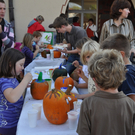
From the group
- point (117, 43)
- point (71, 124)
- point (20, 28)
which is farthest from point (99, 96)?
point (20, 28)

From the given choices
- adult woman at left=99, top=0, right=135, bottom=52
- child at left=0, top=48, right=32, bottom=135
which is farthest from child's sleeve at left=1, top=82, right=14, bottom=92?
adult woman at left=99, top=0, right=135, bottom=52

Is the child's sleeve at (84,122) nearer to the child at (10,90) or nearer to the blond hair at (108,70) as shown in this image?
the blond hair at (108,70)

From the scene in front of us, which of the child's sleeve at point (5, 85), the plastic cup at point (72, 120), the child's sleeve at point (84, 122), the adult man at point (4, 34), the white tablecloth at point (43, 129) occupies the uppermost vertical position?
the adult man at point (4, 34)

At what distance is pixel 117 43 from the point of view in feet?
4.64

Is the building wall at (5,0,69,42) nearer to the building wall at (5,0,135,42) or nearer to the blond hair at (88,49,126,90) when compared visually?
the building wall at (5,0,135,42)

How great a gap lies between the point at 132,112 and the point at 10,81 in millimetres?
1097

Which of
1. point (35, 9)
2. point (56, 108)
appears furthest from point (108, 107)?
point (35, 9)

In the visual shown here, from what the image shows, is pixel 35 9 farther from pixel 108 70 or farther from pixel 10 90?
pixel 108 70

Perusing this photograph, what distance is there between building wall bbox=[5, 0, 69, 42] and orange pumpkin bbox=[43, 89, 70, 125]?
579 cm

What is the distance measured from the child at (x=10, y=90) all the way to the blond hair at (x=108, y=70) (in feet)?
2.58

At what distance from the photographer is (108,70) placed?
948 mm

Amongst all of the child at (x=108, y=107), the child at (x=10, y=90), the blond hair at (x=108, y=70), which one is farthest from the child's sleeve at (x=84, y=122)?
the child at (x=10, y=90)

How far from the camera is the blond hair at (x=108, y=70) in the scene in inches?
37.3

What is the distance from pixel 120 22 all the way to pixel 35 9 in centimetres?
464
